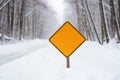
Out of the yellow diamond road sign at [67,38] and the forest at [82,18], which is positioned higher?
the yellow diamond road sign at [67,38]

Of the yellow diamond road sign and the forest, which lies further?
the forest

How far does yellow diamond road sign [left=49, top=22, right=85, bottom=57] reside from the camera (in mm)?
6898

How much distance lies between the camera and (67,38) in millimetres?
6930

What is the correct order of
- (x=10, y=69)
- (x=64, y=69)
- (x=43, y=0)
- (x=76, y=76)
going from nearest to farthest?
(x=76, y=76) < (x=64, y=69) < (x=10, y=69) < (x=43, y=0)

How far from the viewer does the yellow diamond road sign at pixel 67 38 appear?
690 centimetres

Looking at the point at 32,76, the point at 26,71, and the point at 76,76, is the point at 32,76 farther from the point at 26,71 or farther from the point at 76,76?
the point at 76,76

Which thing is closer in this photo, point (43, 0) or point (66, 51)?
point (66, 51)

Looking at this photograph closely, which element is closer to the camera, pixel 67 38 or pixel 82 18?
pixel 67 38

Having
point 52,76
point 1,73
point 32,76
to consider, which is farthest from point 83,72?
point 1,73

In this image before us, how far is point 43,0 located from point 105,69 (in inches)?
2240

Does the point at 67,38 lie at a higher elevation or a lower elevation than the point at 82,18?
higher

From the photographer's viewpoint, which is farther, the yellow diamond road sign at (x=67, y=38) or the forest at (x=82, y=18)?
the forest at (x=82, y=18)

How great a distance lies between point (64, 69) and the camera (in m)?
6.57

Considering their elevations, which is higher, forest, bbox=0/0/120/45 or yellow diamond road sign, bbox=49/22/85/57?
yellow diamond road sign, bbox=49/22/85/57
